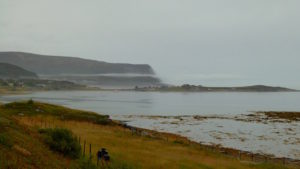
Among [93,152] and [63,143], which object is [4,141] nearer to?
[63,143]

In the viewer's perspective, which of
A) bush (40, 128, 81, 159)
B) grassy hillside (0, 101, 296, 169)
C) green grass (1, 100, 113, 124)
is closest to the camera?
grassy hillside (0, 101, 296, 169)

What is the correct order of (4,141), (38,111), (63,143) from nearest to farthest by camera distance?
(4,141), (63,143), (38,111)

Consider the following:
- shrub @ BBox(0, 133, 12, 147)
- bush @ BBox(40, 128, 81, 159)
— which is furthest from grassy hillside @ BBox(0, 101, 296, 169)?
bush @ BBox(40, 128, 81, 159)

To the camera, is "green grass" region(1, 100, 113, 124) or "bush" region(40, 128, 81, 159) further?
"green grass" region(1, 100, 113, 124)

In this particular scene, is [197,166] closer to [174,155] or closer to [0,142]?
[174,155]

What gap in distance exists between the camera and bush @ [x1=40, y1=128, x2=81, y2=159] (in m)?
26.1

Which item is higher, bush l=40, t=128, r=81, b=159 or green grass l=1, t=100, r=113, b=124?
bush l=40, t=128, r=81, b=159

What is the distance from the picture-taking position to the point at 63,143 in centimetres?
2605

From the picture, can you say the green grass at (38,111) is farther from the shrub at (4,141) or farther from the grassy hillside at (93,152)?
the shrub at (4,141)

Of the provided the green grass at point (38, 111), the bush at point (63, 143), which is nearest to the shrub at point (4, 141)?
the bush at point (63, 143)

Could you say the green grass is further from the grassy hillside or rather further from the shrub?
the shrub

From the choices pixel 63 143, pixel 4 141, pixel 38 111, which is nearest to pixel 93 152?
pixel 63 143

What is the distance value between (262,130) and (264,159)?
118 ft

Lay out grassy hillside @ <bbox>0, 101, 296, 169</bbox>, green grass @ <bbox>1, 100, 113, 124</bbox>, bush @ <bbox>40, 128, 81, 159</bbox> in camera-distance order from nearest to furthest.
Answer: grassy hillside @ <bbox>0, 101, 296, 169</bbox> < bush @ <bbox>40, 128, 81, 159</bbox> < green grass @ <bbox>1, 100, 113, 124</bbox>
